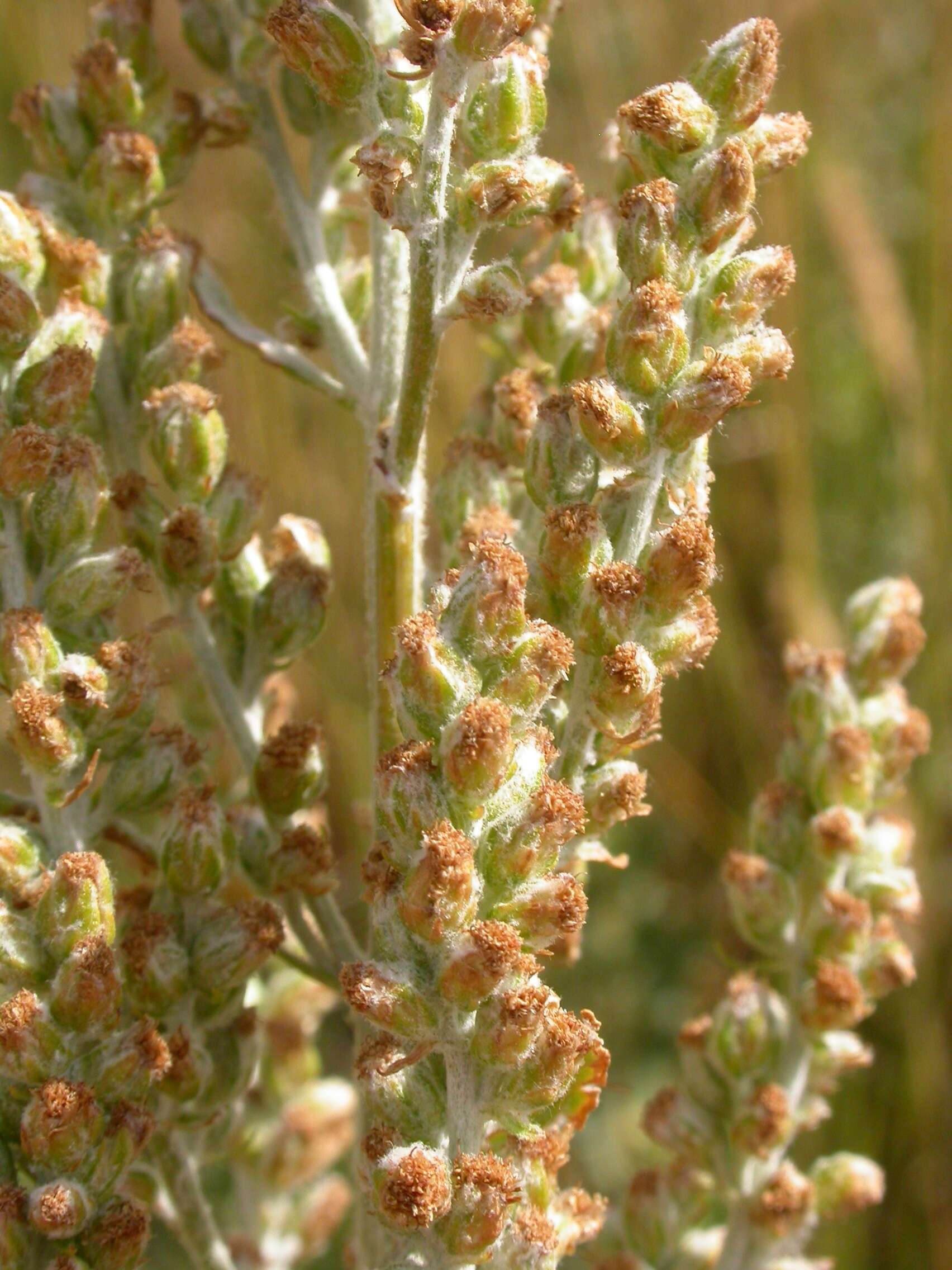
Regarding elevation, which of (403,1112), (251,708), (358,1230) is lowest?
(358,1230)

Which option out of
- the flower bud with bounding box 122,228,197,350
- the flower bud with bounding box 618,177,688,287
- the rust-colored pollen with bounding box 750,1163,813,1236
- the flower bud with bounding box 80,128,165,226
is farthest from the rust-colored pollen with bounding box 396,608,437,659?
the rust-colored pollen with bounding box 750,1163,813,1236

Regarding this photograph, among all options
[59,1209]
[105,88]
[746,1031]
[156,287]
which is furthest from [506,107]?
[746,1031]

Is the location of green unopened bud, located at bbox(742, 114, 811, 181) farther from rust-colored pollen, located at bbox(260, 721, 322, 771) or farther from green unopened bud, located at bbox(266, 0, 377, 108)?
rust-colored pollen, located at bbox(260, 721, 322, 771)

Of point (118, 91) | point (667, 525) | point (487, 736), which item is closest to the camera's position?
point (487, 736)

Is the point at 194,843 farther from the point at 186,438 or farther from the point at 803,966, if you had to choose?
the point at 803,966

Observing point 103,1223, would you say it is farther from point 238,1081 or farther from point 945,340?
point 945,340

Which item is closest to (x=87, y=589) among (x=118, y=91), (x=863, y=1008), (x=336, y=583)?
(x=118, y=91)

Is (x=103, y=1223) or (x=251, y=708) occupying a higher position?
(x=251, y=708)
